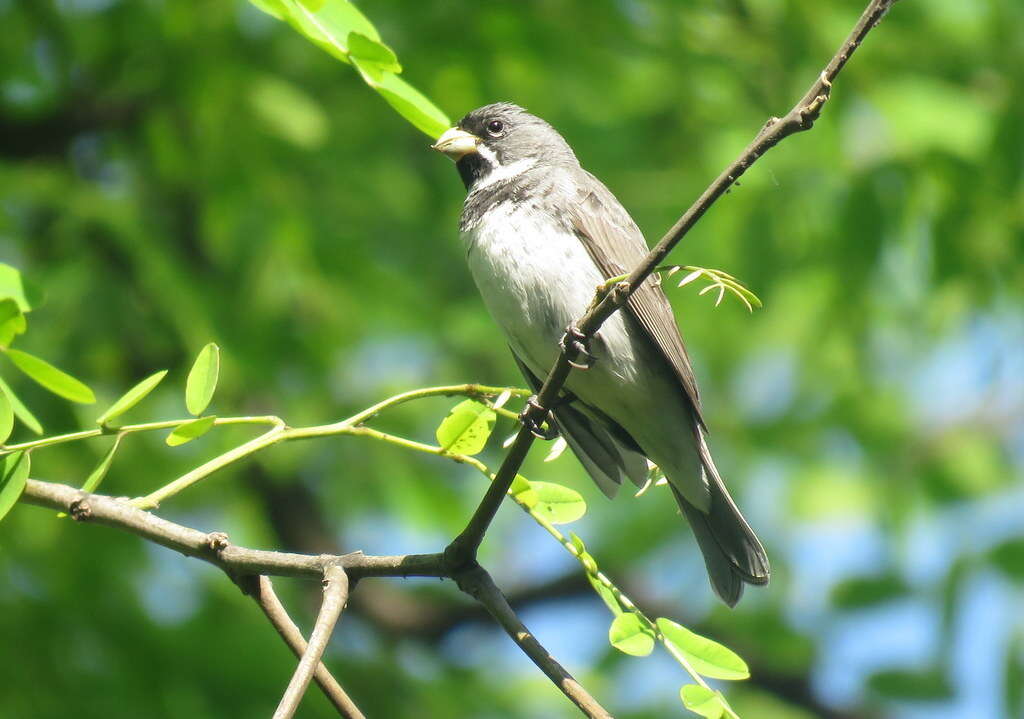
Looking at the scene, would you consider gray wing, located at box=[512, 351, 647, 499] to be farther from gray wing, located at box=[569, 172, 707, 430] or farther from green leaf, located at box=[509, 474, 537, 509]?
green leaf, located at box=[509, 474, 537, 509]

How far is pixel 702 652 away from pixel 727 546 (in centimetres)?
155

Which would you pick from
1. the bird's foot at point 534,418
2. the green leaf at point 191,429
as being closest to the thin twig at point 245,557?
the green leaf at point 191,429

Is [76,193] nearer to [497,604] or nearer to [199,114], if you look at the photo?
[199,114]

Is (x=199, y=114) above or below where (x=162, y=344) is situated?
above

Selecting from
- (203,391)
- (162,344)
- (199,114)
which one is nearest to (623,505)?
(162,344)

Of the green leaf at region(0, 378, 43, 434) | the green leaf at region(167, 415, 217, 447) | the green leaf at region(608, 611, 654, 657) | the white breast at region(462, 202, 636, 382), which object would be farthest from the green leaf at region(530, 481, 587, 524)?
the white breast at region(462, 202, 636, 382)

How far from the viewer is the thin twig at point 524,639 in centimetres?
204

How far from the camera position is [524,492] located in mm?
2572

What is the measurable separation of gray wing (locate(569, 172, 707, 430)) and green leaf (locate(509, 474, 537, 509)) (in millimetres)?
1443

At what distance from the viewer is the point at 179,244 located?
676cm

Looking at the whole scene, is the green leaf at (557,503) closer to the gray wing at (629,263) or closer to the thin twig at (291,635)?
the thin twig at (291,635)

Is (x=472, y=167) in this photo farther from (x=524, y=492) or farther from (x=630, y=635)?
(x=630, y=635)

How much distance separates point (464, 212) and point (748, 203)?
1.86 meters

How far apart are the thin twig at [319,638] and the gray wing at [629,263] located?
6.35 feet
